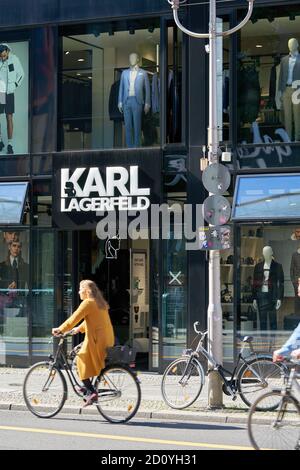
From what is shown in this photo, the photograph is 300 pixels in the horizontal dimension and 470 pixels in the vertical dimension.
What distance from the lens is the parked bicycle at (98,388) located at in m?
11.0

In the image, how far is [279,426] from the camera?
8273 mm

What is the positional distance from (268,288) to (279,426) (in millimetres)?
7953

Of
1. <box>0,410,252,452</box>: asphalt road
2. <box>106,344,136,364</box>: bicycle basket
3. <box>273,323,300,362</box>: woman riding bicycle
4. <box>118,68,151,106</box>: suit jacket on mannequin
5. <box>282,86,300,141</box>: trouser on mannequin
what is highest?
<box>118,68,151,106</box>: suit jacket on mannequin

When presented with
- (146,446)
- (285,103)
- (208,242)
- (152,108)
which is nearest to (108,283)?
(152,108)

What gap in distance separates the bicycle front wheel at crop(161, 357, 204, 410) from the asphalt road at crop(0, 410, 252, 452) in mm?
859

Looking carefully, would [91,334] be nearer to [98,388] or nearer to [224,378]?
[98,388]

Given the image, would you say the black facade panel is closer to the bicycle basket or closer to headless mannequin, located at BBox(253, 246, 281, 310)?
headless mannequin, located at BBox(253, 246, 281, 310)

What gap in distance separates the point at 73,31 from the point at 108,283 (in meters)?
6.14

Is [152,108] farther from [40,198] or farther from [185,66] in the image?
[40,198]

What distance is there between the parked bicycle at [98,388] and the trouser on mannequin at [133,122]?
6.70 m

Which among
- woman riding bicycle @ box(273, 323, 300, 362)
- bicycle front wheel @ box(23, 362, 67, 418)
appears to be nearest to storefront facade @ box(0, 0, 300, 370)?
bicycle front wheel @ box(23, 362, 67, 418)

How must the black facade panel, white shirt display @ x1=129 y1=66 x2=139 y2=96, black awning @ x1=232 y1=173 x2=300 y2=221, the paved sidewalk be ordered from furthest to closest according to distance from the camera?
white shirt display @ x1=129 y1=66 x2=139 y2=96 < the black facade panel < black awning @ x1=232 y1=173 x2=300 y2=221 < the paved sidewalk

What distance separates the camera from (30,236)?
17703 millimetres

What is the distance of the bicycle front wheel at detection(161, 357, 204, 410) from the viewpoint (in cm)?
1233
